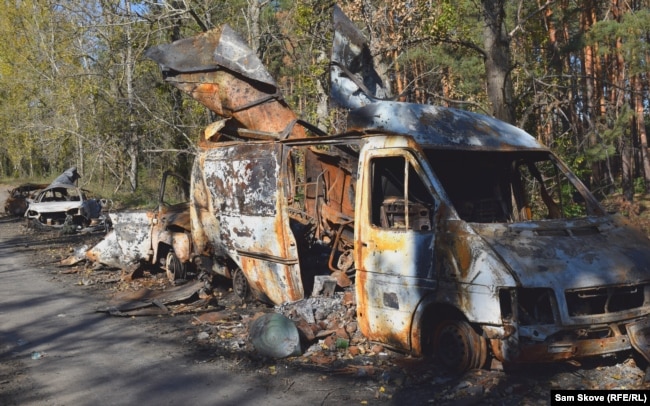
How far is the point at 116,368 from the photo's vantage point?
646 centimetres

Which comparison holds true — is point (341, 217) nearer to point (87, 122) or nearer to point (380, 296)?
point (380, 296)

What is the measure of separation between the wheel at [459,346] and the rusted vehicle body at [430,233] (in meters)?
0.01

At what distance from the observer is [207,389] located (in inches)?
225

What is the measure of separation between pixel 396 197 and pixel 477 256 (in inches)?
70.6

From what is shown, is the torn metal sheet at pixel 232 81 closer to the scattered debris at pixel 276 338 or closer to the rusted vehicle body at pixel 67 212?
the scattered debris at pixel 276 338

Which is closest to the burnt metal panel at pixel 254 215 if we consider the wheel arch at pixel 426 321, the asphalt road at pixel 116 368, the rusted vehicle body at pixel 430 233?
the rusted vehicle body at pixel 430 233

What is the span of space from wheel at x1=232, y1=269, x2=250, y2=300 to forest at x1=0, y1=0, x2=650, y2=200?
165 inches

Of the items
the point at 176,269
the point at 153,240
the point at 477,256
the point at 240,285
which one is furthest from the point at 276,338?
the point at 153,240

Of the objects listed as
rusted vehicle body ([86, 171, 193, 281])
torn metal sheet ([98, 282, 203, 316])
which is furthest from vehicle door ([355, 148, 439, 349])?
rusted vehicle body ([86, 171, 193, 281])

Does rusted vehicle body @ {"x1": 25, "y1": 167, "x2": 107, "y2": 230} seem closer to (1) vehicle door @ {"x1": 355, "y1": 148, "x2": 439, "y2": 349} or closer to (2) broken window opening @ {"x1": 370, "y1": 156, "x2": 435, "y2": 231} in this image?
(2) broken window opening @ {"x1": 370, "y1": 156, "x2": 435, "y2": 231}

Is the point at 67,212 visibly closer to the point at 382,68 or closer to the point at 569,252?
the point at 382,68

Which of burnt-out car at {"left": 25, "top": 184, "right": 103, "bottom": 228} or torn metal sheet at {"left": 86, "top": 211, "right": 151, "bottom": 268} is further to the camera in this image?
burnt-out car at {"left": 25, "top": 184, "right": 103, "bottom": 228}

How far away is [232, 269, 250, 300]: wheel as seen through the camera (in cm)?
905

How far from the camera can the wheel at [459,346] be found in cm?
544
